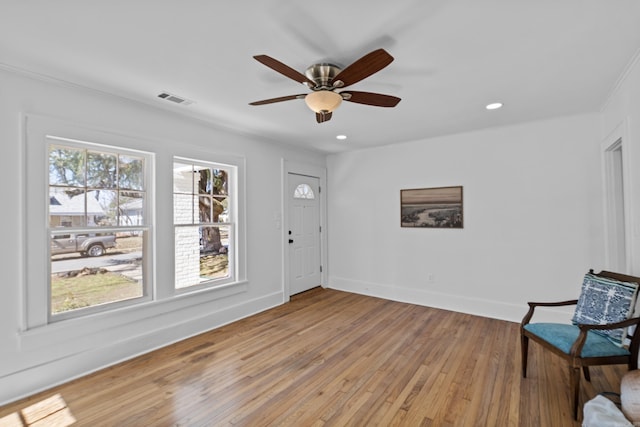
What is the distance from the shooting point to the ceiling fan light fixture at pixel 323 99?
2.20 m

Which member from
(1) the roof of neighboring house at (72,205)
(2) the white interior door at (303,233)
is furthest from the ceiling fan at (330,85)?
(2) the white interior door at (303,233)

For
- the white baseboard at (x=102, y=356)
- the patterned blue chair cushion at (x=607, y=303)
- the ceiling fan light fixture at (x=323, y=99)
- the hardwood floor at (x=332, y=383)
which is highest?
the ceiling fan light fixture at (x=323, y=99)

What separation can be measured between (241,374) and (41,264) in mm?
1862

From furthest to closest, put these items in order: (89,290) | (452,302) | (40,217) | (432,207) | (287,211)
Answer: (287,211)
(432,207)
(452,302)
(89,290)
(40,217)

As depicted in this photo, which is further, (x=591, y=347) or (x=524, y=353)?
(x=524, y=353)

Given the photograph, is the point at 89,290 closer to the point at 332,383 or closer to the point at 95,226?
the point at 95,226

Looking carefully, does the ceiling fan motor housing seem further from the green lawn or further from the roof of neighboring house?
the green lawn

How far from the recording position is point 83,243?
269 cm

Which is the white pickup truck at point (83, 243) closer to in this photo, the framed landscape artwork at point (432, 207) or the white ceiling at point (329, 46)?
the white ceiling at point (329, 46)

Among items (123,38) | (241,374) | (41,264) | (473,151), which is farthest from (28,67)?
(473,151)

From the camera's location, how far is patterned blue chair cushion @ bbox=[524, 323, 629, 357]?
80.6 inches

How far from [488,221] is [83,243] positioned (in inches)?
182

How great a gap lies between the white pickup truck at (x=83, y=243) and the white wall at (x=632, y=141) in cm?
456

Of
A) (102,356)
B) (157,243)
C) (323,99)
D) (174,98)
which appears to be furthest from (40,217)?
(323,99)
